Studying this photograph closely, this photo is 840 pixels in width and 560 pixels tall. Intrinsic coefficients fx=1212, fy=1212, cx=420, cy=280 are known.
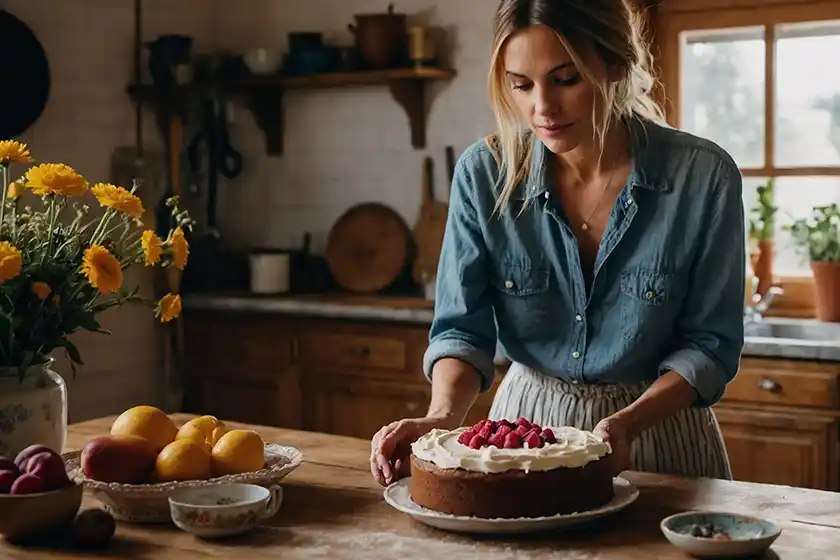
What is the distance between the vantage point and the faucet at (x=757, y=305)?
3.52 metres

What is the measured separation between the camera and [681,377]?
1.88m

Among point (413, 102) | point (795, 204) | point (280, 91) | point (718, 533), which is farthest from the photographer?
point (280, 91)

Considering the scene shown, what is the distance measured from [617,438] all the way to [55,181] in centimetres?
87

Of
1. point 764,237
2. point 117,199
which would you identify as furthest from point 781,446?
point 117,199

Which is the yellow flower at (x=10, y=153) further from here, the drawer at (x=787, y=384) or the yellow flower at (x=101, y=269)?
the drawer at (x=787, y=384)

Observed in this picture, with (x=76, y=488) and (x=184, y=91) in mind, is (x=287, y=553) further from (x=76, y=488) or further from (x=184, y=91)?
(x=184, y=91)

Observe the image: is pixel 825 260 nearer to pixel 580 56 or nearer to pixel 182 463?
pixel 580 56

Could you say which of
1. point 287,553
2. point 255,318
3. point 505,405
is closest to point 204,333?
point 255,318

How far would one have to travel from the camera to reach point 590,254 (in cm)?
204

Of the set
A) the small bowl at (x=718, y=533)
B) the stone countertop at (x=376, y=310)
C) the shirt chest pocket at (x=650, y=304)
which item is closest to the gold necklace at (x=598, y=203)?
the shirt chest pocket at (x=650, y=304)

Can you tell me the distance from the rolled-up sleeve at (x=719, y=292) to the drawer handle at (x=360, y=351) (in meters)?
1.86

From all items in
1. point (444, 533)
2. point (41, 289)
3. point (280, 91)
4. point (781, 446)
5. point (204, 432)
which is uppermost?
point (280, 91)

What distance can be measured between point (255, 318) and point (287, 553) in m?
2.57

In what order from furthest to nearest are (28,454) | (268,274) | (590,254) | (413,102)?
(268,274)
(413,102)
(590,254)
(28,454)
